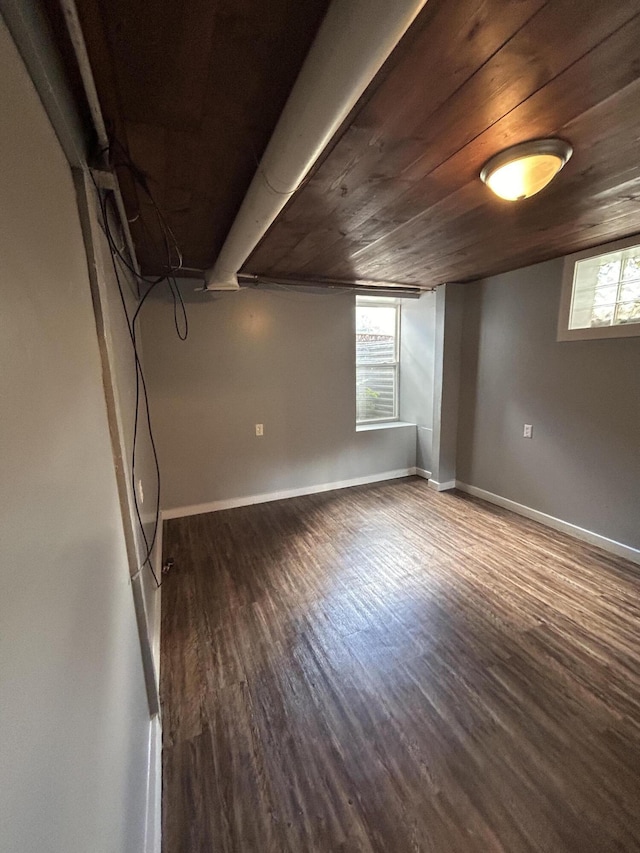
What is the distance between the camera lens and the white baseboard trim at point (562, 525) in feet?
8.36

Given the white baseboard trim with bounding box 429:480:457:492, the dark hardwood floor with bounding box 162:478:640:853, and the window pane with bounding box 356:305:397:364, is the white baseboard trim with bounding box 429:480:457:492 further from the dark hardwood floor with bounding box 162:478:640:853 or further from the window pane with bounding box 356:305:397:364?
the window pane with bounding box 356:305:397:364

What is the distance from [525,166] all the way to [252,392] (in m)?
2.65

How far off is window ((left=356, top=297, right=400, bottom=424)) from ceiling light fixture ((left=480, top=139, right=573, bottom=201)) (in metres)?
2.72

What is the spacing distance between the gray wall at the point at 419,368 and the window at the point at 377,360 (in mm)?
106

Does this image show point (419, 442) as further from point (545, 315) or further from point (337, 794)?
point (337, 794)

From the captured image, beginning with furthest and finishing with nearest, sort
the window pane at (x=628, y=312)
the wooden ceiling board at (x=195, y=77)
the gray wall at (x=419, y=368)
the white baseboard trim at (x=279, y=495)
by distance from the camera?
1. the gray wall at (x=419, y=368)
2. the white baseboard trim at (x=279, y=495)
3. the window pane at (x=628, y=312)
4. the wooden ceiling board at (x=195, y=77)

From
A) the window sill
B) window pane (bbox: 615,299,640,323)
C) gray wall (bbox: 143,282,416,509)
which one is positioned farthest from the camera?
the window sill

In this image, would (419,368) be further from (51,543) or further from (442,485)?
(51,543)

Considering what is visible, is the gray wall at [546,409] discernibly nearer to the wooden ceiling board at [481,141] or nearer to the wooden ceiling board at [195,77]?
the wooden ceiling board at [481,141]

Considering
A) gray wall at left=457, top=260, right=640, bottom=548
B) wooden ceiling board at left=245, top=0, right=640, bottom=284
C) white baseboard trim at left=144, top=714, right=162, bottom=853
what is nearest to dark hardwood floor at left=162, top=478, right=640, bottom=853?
white baseboard trim at left=144, top=714, right=162, bottom=853

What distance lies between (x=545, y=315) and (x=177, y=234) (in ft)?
9.32

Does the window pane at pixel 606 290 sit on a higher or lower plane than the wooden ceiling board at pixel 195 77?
lower

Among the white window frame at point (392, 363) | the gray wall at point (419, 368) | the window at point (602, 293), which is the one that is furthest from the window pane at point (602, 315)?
the white window frame at point (392, 363)

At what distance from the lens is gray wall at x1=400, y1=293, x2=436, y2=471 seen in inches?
161
